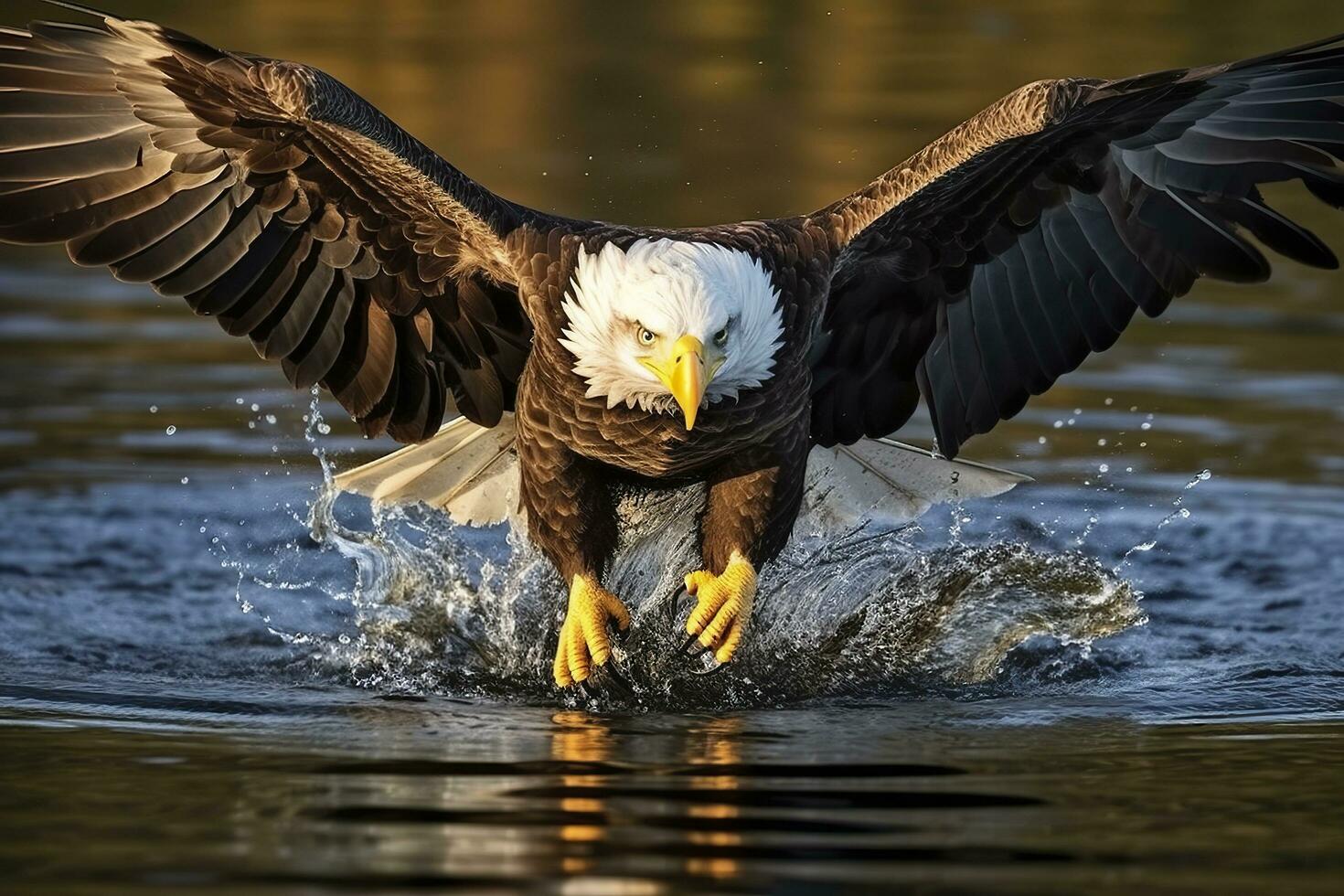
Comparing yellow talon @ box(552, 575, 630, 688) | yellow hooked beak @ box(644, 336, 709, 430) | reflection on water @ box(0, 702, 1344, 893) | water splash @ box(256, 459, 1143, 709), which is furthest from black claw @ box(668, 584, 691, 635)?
yellow hooked beak @ box(644, 336, 709, 430)

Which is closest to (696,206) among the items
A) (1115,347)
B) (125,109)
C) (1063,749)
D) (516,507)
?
(1115,347)

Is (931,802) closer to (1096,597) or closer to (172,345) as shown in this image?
(1096,597)

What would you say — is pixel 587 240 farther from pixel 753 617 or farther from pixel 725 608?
pixel 753 617

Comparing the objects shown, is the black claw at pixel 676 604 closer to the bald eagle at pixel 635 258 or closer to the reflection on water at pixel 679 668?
the reflection on water at pixel 679 668

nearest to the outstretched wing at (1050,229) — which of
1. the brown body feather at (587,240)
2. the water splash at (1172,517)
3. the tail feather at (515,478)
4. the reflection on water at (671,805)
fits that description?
the brown body feather at (587,240)

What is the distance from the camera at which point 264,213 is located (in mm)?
6246

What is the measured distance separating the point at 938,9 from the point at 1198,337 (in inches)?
362

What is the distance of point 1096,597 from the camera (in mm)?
→ 6688

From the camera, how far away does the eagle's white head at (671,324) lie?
5254 millimetres

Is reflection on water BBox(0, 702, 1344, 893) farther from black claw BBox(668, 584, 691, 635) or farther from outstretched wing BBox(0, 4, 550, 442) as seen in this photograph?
outstretched wing BBox(0, 4, 550, 442)

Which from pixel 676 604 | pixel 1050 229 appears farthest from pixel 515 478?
pixel 1050 229

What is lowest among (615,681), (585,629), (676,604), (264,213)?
(615,681)

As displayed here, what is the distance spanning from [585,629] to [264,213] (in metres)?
1.58

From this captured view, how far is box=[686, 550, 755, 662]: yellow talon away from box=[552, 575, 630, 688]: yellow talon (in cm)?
24
